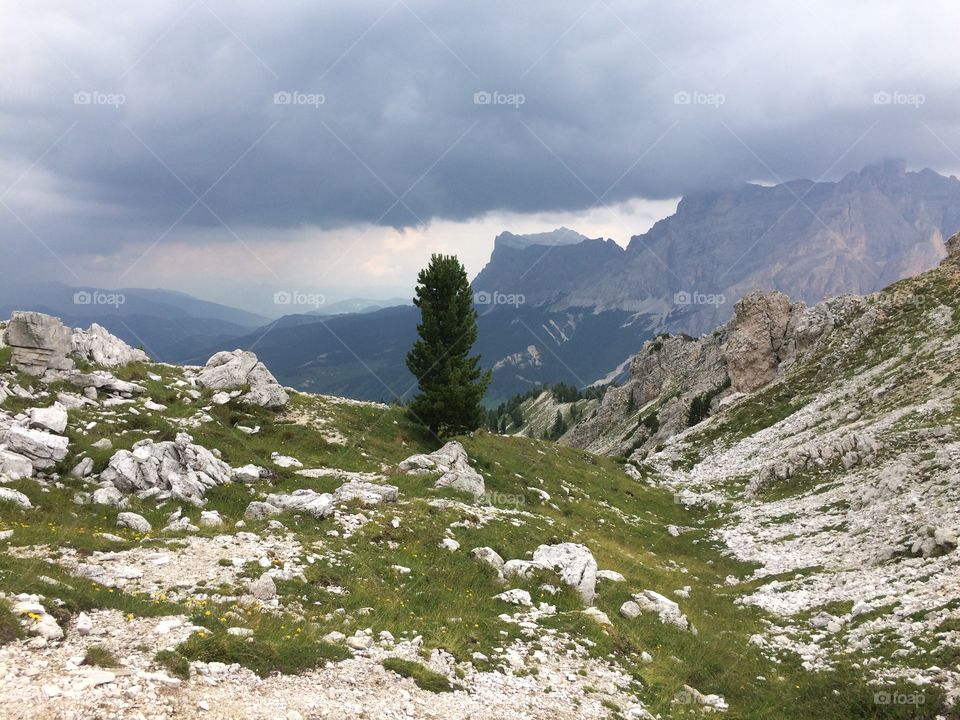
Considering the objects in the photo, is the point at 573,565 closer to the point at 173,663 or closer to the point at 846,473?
the point at 173,663

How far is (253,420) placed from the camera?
123ft

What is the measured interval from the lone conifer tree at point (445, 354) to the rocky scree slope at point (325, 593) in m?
9.55

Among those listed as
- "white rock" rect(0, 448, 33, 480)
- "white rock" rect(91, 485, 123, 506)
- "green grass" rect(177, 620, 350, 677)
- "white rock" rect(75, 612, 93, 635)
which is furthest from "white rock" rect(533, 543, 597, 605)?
"white rock" rect(0, 448, 33, 480)

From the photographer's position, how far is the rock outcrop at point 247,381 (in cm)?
4038

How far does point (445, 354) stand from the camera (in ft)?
146

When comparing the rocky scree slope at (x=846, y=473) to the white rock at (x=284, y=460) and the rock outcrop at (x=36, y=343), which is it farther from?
the rock outcrop at (x=36, y=343)

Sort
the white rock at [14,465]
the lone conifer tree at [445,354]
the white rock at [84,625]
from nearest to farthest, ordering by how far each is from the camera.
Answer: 1. the white rock at [84,625]
2. the white rock at [14,465]
3. the lone conifer tree at [445,354]

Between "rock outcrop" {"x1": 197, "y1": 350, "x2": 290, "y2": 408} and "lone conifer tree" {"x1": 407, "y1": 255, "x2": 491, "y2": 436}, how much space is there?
1083cm

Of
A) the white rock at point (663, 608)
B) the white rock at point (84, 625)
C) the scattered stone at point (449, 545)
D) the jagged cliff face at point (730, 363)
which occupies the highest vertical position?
the jagged cliff face at point (730, 363)

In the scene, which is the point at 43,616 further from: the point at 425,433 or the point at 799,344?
the point at 799,344

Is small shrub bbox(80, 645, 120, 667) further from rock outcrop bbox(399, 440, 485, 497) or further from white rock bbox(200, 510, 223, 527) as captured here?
rock outcrop bbox(399, 440, 485, 497)

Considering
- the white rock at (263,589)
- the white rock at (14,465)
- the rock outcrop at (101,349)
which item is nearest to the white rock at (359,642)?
the white rock at (263,589)

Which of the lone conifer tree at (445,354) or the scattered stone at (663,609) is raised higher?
the lone conifer tree at (445,354)

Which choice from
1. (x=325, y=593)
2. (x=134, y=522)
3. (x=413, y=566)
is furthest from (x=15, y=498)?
(x=413, y=566)
